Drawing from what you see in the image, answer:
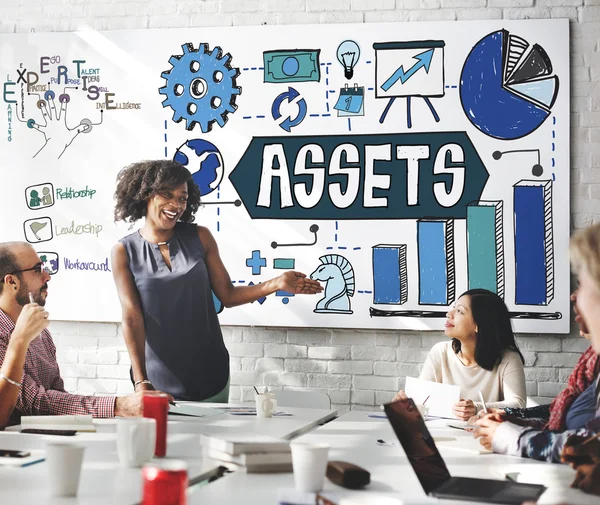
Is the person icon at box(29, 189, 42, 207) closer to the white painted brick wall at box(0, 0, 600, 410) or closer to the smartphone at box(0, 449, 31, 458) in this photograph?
the white painted brick wall at box(0, 0, 600, 410)

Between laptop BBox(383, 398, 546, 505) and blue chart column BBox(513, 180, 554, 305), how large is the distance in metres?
2.00

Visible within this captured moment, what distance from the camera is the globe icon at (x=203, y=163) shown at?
173 inches

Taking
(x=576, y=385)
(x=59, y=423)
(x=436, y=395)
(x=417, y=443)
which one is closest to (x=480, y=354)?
(x=436, y=395)

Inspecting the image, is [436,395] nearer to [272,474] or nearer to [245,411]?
[245,411]

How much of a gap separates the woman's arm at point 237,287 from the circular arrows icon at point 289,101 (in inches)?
27.8

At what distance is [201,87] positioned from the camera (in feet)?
14.5

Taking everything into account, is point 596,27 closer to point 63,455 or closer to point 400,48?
point 400,48

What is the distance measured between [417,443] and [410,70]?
257 centimetres

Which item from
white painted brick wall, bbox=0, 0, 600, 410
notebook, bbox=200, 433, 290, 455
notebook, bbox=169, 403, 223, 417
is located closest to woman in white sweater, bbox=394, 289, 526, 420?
white painted brick wall, bbox=0, 0, 600, 410

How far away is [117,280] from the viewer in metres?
4.38

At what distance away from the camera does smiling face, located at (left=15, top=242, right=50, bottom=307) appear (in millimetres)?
3059

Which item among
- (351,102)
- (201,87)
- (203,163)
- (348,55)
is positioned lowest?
(203,163)

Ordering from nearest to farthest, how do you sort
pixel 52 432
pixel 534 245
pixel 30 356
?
1. pixel 52 432
2. pixel 30 356
3. pixel 534 245

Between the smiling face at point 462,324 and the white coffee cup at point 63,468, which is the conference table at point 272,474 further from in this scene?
the smiling face at point 462,324
